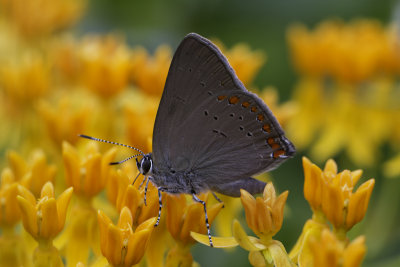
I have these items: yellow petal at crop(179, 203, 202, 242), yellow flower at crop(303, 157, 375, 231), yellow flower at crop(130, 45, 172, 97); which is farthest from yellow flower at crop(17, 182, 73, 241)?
yellow flower at crop(130, 45, 172, 97)

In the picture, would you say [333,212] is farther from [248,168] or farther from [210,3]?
[210,3]

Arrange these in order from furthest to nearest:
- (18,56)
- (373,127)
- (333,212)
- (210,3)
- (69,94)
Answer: (210,3) < (18,56) < (373,127) < (69,94) < (333,212)

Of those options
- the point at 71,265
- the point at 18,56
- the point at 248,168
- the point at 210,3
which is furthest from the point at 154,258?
the point at 210,3

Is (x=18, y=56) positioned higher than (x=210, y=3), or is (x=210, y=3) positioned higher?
(x=210, y=3)

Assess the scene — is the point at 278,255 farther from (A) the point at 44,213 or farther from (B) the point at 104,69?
(B) the point at 104,69

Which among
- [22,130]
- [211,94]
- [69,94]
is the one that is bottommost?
[22,130]

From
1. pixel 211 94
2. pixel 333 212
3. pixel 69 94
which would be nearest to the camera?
pixel 333 212

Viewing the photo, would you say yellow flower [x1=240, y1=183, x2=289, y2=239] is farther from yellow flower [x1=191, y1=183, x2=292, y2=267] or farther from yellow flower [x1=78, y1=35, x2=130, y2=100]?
yellow flower [x1=78, y1=35, x2=130, y2=100]

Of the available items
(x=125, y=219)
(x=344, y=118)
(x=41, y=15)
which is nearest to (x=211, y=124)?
(x=125, y=219)
